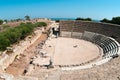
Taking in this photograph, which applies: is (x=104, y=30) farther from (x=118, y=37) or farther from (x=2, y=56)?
(x=2, y=56)

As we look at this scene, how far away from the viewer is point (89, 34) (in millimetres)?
46625

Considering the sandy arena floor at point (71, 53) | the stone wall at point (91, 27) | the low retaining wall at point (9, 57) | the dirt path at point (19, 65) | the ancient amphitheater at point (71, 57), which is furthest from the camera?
the stone wall at point (91, 27)

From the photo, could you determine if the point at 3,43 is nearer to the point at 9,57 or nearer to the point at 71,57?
the point at 9,57

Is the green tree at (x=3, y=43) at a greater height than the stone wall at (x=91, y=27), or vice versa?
the stone wall at (x=91, y=27)

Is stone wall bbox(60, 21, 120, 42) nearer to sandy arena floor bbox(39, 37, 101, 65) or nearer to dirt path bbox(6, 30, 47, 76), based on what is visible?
sandy arena floor bbox(39, 37, 101, 65)

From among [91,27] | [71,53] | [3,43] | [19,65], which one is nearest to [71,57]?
[71,53]

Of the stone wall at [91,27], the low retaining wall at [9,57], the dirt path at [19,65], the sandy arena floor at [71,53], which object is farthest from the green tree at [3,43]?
the stone wall at [91,27]

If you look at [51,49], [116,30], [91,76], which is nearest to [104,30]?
[116,30]

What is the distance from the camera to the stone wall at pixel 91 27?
42.5 meters

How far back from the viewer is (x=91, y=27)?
4900 centimetres

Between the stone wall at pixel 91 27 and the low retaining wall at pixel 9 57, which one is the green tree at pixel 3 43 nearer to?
the low retaining wall at pixel 9 57

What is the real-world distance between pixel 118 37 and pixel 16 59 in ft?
70.3

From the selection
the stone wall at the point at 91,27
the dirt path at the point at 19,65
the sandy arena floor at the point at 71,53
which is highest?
the stone wall at the point at 91,27

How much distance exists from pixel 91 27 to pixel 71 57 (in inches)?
790
